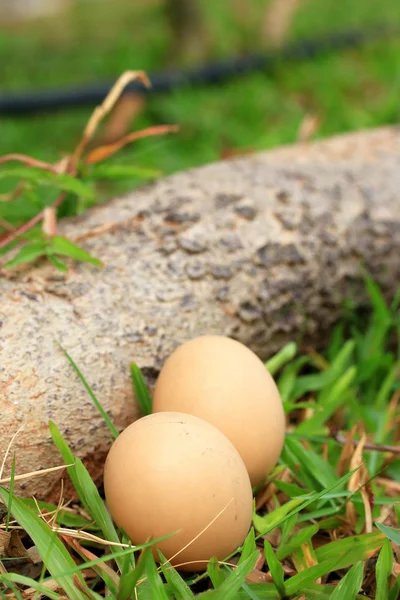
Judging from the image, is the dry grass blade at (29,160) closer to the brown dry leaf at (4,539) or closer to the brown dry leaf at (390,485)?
the brown dry leaf at (4,539)

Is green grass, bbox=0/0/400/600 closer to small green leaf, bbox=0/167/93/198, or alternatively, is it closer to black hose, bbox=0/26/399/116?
small green leaf, bbox=0/167/93/198

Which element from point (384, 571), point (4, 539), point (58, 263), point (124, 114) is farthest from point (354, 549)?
point (124, 114)

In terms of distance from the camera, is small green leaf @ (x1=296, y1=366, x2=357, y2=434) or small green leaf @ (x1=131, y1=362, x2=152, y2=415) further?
small green leaf @ (x1=296, y1=366, x2=357, y2=434)

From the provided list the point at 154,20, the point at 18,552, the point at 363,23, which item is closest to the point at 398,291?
the point at 18,552

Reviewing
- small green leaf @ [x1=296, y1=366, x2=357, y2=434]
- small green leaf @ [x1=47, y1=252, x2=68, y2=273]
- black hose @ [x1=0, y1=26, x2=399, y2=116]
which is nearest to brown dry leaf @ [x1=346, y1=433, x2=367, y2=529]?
small green leaf @ [x1=296, y1=366, x2=357, y2=434]

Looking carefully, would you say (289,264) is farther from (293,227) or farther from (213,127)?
(213,127)

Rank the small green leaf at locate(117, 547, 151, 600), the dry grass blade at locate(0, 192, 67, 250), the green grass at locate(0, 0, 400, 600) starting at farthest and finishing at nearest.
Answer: the dry grass blade at locate(0, 192, 67, 250) < the green grass at locate(0, 0, 400, 600) < the small green leaf at locate(117, 547, 151, 600)

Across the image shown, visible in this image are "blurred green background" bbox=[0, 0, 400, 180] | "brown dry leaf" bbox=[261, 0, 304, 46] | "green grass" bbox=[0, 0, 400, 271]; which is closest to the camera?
"green grass" bbox=[0, 0, 400, 271]
